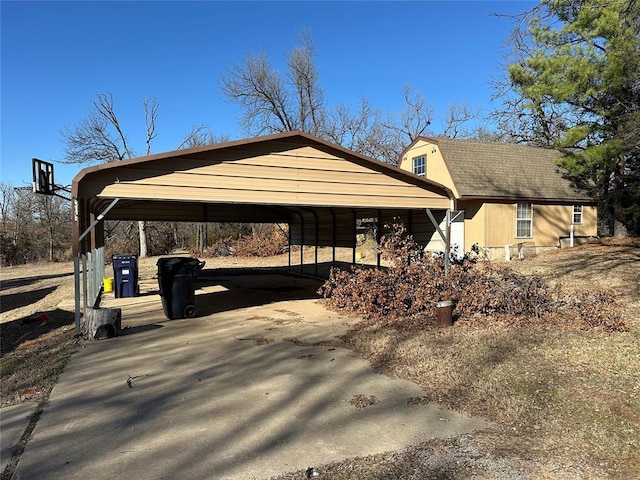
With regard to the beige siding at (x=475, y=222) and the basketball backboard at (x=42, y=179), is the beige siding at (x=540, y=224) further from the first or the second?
the basketball backboard at (x=42, y=179)

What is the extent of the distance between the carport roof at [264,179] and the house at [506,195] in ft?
18.6

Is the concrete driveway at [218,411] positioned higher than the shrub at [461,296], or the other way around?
the shrub at [461,296]

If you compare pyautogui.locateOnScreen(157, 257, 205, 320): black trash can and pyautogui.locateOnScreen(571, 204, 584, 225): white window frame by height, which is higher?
pyautogui.locateOnScreen(571, 204, 584, 225): white window frame

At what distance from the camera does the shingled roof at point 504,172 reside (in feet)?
54.3

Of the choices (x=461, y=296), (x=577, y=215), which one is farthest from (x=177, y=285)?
(x=577, y=215)

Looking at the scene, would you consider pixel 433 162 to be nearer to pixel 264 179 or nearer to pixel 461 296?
pixel 264 179

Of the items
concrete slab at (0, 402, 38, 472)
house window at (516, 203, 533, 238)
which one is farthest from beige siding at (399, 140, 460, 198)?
concrete slab at (0, 402, 38, 472)

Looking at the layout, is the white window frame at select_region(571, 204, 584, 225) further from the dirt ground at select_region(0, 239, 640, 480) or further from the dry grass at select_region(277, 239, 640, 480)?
the dry grass at select_region(277, 239, 640, 480)

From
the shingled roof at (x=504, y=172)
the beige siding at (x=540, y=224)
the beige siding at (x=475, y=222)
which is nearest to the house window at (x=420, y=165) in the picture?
the shingled roof at (x=504, y=172)

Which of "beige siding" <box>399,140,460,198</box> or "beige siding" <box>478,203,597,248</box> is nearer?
"beige siding" <box>478,203,597,248</box>

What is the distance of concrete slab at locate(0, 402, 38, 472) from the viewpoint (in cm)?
347

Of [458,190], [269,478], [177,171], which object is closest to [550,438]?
[269,478]

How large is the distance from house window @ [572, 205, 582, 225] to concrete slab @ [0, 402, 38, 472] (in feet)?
63.7

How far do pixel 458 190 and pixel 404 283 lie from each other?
8.82m
